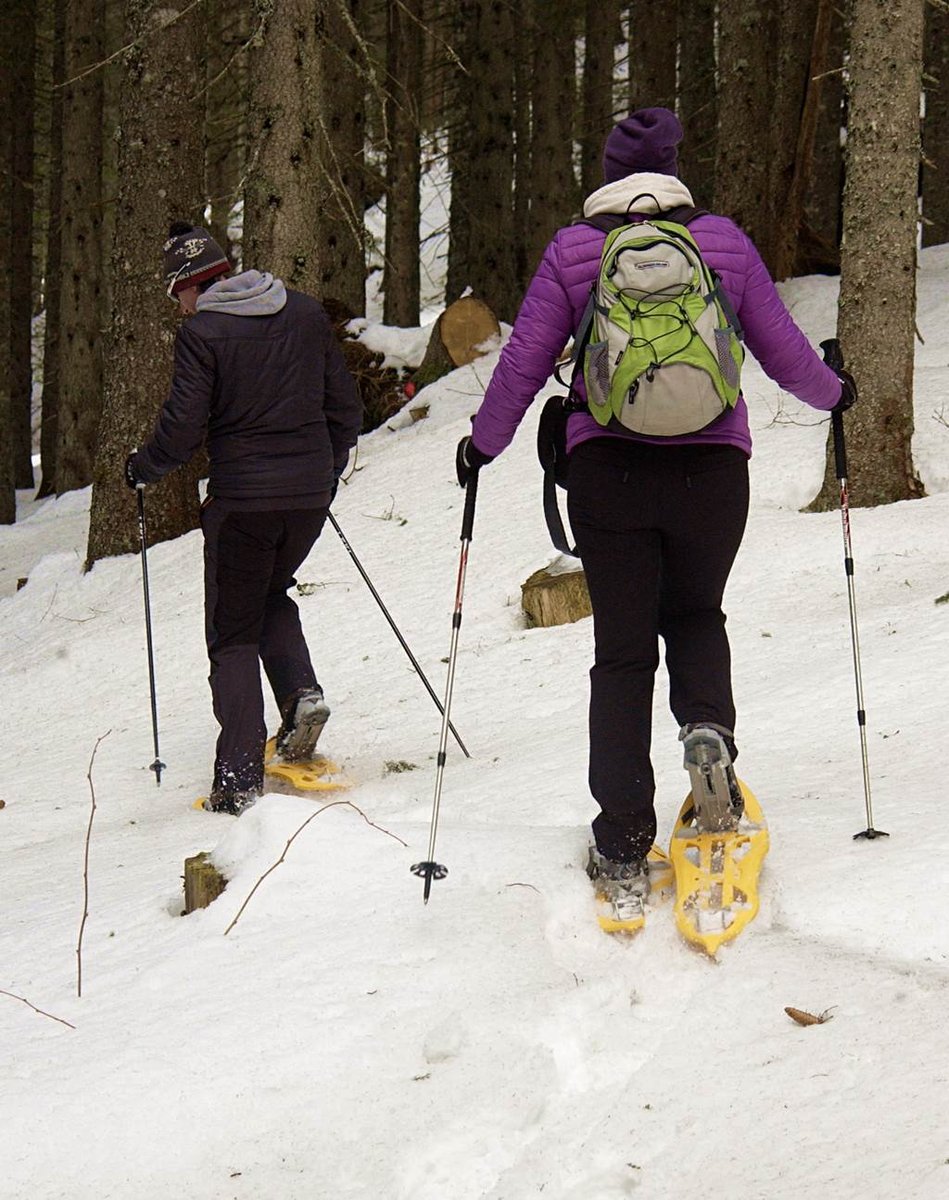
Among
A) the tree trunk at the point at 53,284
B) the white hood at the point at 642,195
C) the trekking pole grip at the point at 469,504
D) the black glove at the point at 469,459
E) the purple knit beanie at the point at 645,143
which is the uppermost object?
the purple knit beanie at the point at 645,143

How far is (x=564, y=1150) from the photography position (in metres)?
2.68

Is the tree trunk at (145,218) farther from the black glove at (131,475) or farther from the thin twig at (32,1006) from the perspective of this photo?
the thin twig at (32,1006)

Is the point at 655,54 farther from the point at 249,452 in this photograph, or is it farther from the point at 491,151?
the point at 249,452

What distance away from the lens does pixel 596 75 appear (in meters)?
19.7

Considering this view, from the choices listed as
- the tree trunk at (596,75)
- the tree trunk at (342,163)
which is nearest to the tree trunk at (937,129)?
the tree trunk at (596,75)

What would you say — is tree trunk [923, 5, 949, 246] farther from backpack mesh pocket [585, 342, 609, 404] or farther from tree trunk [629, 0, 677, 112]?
backpack mesh pocket [585, 342, 609, 404]

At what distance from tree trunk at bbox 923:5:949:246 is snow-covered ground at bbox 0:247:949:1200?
11604 millimetres

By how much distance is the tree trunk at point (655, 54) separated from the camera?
56.1 feet

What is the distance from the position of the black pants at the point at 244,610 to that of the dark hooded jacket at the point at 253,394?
9 cm

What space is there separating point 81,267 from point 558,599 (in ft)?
33.8

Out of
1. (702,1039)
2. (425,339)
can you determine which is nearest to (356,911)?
(702,1039)

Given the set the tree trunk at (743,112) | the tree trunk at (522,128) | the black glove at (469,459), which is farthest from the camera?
the tree trunk at (522,128)

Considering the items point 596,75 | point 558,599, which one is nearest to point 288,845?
point 558,599

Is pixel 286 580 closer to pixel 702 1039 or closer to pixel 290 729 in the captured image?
pixel 290 729
